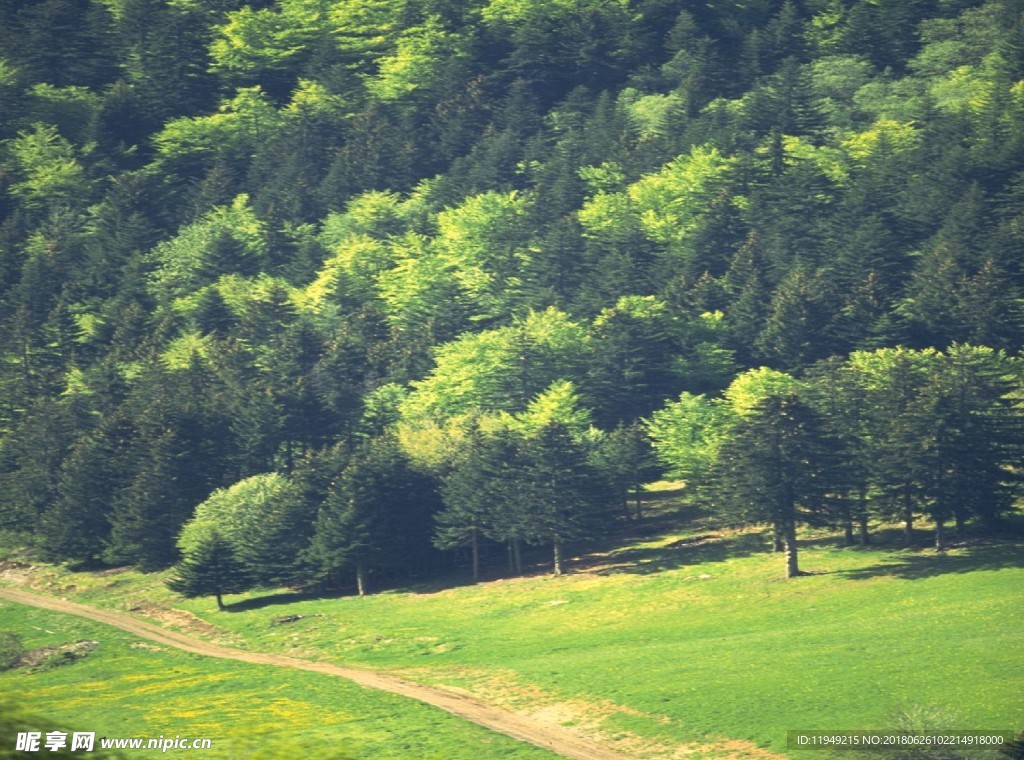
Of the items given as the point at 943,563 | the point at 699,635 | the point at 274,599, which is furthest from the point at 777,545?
the point at 274,599

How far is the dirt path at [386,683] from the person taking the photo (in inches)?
2591

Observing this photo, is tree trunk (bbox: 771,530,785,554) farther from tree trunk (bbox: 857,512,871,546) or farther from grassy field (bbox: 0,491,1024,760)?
tree trunk (bbox: 857,512,871,546)

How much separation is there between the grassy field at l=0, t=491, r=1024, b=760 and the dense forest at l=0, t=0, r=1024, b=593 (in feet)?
13.5

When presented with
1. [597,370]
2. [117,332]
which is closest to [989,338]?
[597,370]

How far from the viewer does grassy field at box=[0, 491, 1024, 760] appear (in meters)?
64.5

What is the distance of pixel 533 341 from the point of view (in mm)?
135625

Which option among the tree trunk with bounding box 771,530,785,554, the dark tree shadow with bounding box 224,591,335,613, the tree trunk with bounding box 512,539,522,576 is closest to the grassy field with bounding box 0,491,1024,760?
the dark tree shadow with bounding box 224,591,335,613

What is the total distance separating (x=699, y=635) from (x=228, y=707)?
1080 inches

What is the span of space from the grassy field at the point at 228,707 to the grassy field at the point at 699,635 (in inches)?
196

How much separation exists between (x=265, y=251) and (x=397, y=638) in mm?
101200

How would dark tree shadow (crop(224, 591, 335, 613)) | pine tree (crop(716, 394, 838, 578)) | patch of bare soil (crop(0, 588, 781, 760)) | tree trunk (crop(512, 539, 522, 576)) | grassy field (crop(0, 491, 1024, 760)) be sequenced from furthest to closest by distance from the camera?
1. tree trunk (crop(512, 539, 522, 576))
2. dark tree shadow (crop(224, 591, 335, 613))
3. pine tree (crop(716, 394, 838, 578))
4. grassy field (crop(0, 491, 1024, 760))
5. patch of bare soil (crop(0, 588, 781, 760))

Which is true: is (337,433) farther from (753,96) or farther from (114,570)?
(753,96)

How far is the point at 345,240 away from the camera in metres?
181

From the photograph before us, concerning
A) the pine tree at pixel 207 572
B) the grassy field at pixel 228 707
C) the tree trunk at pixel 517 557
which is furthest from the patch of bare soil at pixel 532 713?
the tree trunk at pixel 517 557
